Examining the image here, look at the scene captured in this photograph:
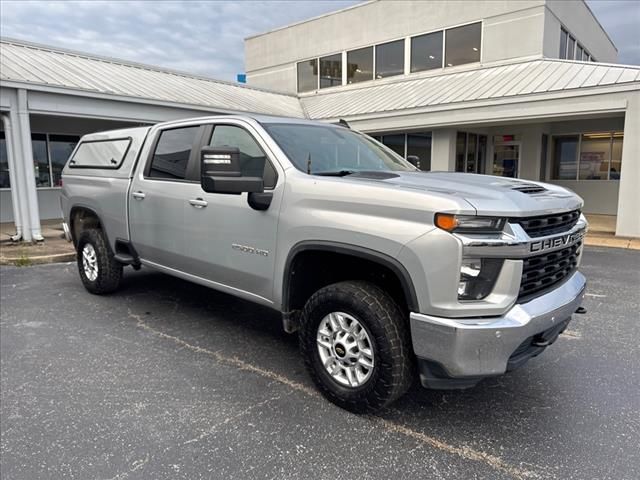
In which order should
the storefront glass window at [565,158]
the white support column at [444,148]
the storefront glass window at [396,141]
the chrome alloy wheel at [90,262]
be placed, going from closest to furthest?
the chrome alloy wheel at [90,262]
the white support column at [444,148]
the storefront glass window at [565,158]
the storefront glass window at [396,141]

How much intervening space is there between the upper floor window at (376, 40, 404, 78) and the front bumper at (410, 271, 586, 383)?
1722 cm

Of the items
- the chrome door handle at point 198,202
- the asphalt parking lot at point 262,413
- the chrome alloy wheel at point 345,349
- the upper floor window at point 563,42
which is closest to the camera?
the asphalt parking lot at point 262,413

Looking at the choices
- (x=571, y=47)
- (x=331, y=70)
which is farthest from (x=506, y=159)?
(x=331, y=70)

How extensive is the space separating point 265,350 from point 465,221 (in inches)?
96.8

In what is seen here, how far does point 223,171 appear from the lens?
3.31 metres

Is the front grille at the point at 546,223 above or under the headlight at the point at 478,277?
above

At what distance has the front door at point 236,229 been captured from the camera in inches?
146

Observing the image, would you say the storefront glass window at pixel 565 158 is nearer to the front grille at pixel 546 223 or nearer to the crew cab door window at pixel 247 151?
the front grille at pixel 546 223

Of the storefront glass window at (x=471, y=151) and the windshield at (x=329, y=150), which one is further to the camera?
the storefront glass window at (x=471, y=151)

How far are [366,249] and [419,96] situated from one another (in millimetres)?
13216

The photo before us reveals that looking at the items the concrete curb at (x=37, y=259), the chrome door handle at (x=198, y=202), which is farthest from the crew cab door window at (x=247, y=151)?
the concrete curb at (x=37, y=259)

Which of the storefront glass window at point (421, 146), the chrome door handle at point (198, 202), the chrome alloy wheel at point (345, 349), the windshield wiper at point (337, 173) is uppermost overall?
the storefront glass window at point (421, 146)

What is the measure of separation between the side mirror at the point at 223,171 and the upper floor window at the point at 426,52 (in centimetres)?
1583

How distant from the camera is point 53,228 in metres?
12.2
